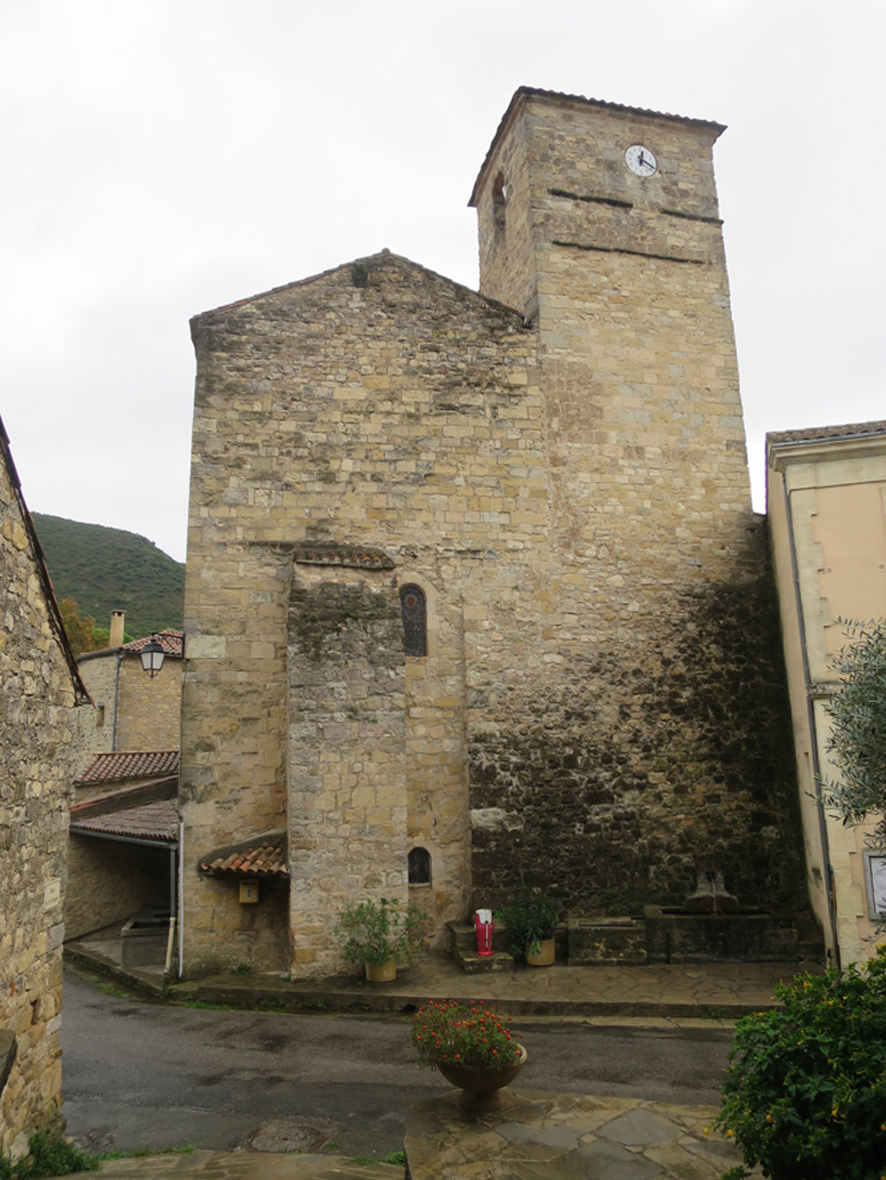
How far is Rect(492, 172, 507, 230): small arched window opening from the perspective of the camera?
14789mm

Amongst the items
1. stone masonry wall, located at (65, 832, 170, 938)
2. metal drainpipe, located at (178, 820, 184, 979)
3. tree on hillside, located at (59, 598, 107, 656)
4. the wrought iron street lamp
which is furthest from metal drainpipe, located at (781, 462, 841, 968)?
tree on hillside, located at (59, 598, 107, 656)

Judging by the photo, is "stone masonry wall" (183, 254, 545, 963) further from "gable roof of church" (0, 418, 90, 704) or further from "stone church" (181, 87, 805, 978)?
"gable roof of church" (0, 418, 90, 704)

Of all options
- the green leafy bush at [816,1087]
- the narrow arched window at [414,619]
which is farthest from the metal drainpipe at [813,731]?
the green leafy bush at [816,1087]

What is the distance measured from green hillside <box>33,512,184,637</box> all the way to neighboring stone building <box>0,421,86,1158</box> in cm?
3758

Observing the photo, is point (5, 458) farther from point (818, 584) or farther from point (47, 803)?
point (818, 584)

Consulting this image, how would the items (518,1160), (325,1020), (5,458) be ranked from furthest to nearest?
1. (325,1020)
2. (5,458)
3. (518,1160)

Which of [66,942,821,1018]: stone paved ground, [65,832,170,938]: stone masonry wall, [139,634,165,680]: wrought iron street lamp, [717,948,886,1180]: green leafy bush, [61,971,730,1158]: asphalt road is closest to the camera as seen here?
[717,948,886,1180]: green leafy bush

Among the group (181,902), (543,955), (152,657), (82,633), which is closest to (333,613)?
(181,902)

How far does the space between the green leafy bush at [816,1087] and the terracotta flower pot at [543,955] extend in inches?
237

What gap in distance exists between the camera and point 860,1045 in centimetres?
395

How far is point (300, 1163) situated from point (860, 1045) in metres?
3.71

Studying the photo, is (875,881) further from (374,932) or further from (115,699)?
(115,699)

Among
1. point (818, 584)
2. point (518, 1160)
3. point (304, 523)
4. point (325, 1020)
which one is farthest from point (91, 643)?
point (518, 1160)

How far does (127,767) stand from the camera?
17547mm
